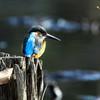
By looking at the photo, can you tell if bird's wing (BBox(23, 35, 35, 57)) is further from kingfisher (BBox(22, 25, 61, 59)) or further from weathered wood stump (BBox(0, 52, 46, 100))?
weathered wood stump (BBox(0, 52, 46, 100))

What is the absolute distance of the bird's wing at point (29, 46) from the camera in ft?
14.5

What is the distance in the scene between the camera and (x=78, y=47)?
14500 millimetres

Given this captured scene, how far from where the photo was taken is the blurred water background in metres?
9.88

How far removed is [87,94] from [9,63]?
5.90 m

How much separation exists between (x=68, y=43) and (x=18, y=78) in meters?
12.3

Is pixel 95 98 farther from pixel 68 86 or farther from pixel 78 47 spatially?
pixel 78 47

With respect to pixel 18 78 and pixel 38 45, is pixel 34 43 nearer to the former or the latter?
pixel 38 45

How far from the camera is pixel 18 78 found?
326 centimetres

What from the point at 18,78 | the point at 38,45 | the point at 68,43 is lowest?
the point at 68,43

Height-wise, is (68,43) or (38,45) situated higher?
(38,45)

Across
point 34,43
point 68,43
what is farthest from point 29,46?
point 68,43

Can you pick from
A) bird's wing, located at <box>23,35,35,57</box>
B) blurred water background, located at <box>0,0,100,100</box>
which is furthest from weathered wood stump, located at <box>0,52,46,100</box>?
blurred water background, located at <box>0,0,100,100</box>

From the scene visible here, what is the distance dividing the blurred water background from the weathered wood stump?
3.66 ft

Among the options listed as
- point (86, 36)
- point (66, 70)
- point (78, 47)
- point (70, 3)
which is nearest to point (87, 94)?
point (66, 70)
